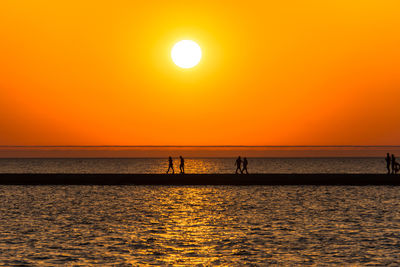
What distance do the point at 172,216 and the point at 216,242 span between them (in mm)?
11498

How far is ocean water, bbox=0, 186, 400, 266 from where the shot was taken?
25.5 meters

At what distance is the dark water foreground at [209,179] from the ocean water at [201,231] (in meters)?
6.42

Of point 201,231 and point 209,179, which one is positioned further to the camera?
point 209,179

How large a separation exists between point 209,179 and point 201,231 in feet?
96.8

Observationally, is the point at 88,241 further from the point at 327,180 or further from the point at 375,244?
the point at 327,180

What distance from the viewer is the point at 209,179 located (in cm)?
6256

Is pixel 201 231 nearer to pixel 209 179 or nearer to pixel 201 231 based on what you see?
pixel 201 231

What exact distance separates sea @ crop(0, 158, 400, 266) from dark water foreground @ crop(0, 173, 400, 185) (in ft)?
21.7

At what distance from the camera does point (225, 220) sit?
38062 mm

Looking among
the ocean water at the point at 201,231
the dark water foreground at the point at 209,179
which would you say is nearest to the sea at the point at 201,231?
the ocean water at the point at 201,231

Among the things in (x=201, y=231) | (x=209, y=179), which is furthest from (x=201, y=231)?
(x=209, y=179)

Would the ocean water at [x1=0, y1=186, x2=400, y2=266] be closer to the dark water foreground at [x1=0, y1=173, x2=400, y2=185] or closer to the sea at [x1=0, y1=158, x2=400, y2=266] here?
the sea at [x1=0, y1=158, x2=400, y2=266]

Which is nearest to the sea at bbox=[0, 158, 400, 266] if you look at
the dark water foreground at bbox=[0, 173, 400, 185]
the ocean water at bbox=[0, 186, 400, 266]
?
the ocean water at bbox=[0, 186, 400, 266]

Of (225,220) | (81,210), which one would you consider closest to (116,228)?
(225,220)
